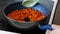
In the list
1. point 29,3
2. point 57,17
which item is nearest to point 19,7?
point 29,3

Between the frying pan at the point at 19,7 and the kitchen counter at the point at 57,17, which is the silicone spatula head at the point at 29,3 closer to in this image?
the frying pan at the point at 19,7

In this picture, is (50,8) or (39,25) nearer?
(39,25)

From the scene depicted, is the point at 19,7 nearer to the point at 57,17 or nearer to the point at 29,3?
the point at 29,3

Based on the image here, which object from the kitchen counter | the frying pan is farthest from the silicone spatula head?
the kitchen counter

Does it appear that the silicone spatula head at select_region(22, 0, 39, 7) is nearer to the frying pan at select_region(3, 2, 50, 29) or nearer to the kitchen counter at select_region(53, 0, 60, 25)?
the frying pan at select_region(3, 2, 50, 29)

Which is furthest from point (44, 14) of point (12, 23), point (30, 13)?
point (12, 23)

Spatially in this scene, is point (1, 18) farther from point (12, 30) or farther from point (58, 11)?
point (58, 11)

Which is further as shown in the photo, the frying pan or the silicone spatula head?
the silicone spatula head

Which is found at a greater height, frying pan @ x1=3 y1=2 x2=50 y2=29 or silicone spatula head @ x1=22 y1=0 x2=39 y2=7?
silicone spatula head @ x1=22 y1=0 x2=39 y2=7

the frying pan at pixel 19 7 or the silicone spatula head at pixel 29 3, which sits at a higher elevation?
the silicone spatula head at pixel 29 3

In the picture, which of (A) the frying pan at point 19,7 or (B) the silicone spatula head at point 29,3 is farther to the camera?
(B) the silicone spatula head at point 29,3

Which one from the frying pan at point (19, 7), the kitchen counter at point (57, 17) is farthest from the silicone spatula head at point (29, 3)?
the kitchen counter at point (57, 17)
